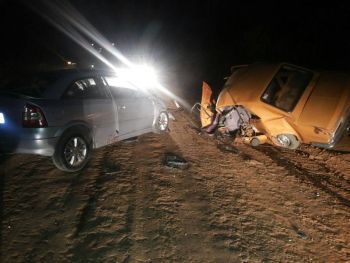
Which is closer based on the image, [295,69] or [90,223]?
[90,223]

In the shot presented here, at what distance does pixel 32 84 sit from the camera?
16.5ft

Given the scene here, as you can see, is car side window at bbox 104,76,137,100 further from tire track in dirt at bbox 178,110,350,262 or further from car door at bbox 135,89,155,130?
tire track in dirt at bbox 178,110,350,262

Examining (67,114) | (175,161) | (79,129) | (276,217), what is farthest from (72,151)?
(276,217)

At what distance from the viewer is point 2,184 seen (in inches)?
194

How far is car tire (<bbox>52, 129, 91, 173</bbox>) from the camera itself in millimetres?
5004

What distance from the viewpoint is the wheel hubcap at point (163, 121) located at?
7.50 meters

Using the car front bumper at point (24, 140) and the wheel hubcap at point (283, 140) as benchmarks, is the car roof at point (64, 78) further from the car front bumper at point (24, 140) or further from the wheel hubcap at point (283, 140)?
the wheel hubcap at point (283, 140)

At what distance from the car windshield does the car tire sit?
77cm

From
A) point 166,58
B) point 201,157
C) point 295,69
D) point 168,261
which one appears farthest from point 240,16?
point 168,261

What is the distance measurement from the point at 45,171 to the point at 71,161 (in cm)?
55

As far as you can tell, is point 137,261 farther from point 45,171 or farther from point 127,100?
point 127,100

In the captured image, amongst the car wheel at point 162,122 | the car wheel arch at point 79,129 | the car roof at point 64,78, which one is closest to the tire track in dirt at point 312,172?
the car wheel at point 162,122

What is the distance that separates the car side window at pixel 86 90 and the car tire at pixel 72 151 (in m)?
0.57

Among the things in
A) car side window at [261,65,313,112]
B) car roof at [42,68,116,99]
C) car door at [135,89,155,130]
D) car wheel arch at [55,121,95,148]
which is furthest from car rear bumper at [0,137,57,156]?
car side window at [261,65,313,112]
